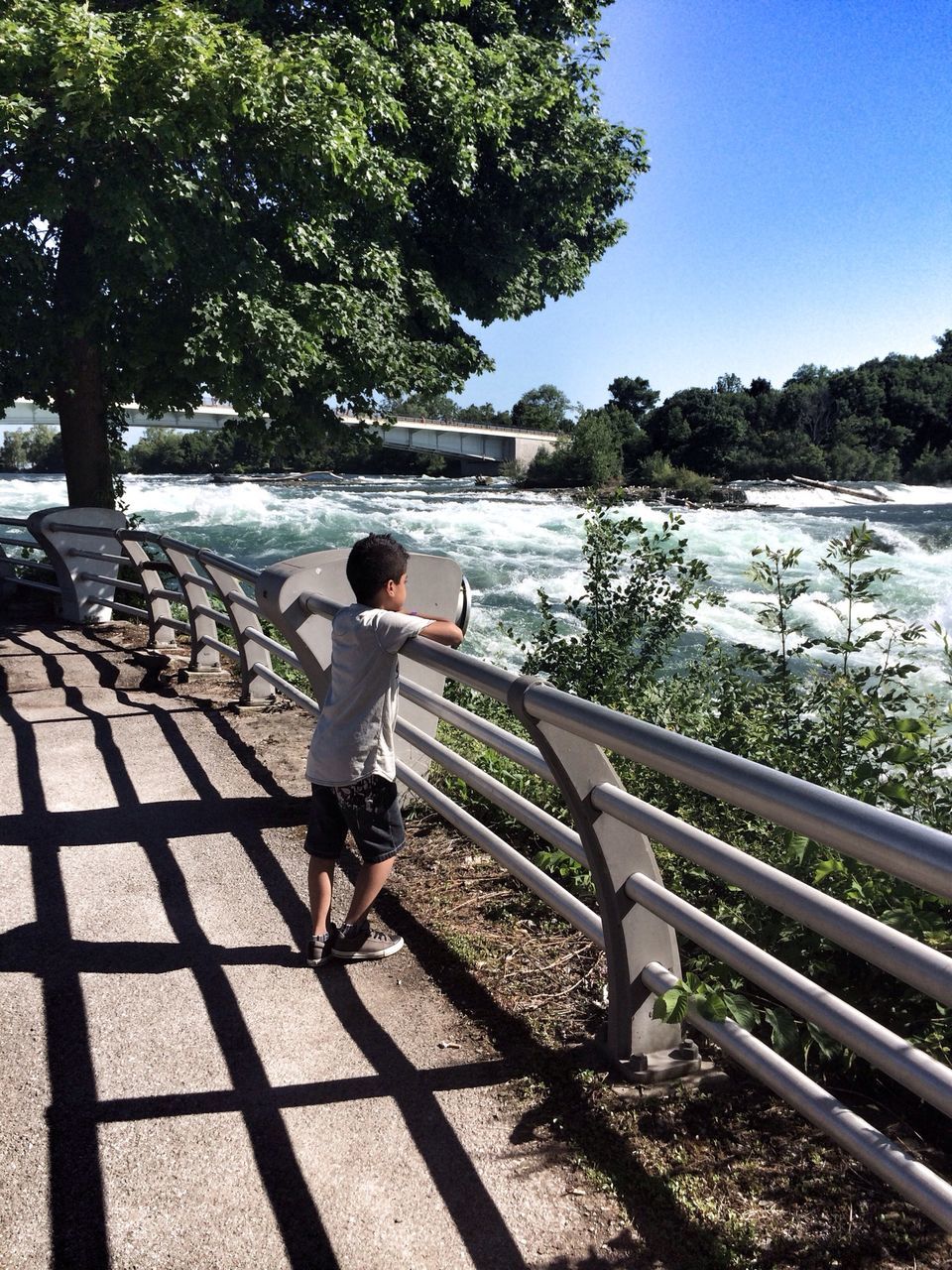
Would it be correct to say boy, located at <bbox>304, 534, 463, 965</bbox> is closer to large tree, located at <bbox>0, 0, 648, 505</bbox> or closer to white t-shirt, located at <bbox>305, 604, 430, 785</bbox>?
white t-shirt, located at <bbox>305, 604, 430, 785</bbox>

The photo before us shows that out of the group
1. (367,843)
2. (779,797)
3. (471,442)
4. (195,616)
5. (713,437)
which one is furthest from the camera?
(713,437)

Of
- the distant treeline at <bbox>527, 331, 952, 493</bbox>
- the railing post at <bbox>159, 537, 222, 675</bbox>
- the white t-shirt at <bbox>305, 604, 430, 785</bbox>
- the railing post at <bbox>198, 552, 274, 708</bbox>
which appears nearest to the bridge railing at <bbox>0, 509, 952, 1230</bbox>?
the white t-shirt at <bbox>305, 604, 430, 785</bbox>

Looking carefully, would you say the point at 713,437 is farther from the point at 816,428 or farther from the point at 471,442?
the point at 471,442

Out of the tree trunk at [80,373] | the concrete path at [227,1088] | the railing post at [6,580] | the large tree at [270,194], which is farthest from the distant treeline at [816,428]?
the concrete path at [227,1088]

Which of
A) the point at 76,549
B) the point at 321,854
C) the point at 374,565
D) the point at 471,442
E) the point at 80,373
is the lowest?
the point at 321,854

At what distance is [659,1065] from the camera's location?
9.03 feet

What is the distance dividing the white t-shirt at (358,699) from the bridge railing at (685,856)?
0.11 metres

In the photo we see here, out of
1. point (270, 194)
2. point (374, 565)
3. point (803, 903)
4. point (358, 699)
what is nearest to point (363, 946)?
point (358, 699)

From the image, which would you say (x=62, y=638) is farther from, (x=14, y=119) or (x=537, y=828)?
(x=537, y=828)

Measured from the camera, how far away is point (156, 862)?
438 centimetres

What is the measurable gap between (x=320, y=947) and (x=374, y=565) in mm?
1262

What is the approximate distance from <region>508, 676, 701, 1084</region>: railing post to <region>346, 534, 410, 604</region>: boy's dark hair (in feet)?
2.41

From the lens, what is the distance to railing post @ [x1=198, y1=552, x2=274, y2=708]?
6652 mm

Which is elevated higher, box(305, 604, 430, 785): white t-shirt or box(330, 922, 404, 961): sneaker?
box(305, 604, 430, 785): white t-shirt
